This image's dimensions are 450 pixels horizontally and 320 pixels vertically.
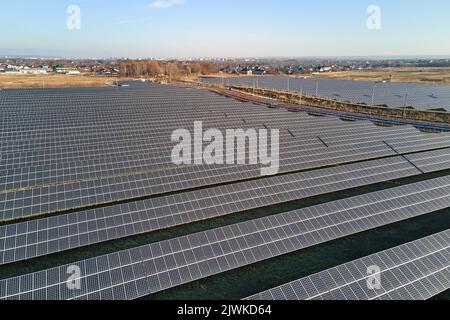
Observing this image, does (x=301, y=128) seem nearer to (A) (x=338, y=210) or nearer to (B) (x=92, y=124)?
(A) (x=338, y=210)

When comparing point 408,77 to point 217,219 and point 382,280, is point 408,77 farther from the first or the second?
point 382,280

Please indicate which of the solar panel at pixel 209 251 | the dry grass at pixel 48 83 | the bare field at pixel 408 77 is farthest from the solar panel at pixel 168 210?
the bare field at pixel 408 77

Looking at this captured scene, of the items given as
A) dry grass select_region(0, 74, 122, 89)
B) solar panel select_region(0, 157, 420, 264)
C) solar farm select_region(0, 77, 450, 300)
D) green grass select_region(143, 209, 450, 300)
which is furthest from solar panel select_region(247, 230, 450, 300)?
dry grass select_region(0, 74, 122, 89)

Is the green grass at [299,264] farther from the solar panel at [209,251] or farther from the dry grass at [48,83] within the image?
the dry grass at [48,83]
